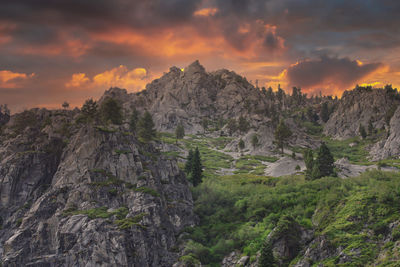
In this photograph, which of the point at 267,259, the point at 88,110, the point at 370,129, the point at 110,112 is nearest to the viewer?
the point at 267,259

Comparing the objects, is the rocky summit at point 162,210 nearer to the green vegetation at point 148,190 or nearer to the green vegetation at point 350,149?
the green vegetation at point 148,190

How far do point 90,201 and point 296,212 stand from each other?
42933mm

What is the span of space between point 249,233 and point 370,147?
126 m

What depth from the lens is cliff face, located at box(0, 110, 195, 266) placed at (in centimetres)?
5934

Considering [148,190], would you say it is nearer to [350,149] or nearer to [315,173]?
[315,173]

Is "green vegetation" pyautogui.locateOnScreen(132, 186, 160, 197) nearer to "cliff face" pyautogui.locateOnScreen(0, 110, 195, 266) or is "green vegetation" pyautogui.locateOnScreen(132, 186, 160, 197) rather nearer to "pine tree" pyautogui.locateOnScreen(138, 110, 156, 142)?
"cliff face" pyautogui.locateOnScreen(0, 110, 195, 266)

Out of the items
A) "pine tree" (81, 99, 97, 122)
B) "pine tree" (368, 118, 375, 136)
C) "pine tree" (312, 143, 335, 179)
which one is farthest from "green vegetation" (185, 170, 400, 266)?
"pine tree" (368, 118, 375, 136)

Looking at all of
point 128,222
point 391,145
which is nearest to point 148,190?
point 128,222

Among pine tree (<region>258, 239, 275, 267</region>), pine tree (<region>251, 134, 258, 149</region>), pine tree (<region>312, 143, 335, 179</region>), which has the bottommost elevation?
pine tree (<region>258, 239, 275, 267</region>)

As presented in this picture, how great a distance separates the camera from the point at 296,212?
6488cm

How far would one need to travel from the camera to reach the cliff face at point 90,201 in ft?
195

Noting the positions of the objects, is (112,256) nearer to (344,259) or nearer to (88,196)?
(88,196)

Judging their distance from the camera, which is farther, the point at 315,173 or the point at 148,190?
the point at 315,173

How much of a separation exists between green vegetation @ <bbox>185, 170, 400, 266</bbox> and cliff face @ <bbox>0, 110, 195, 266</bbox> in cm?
612
